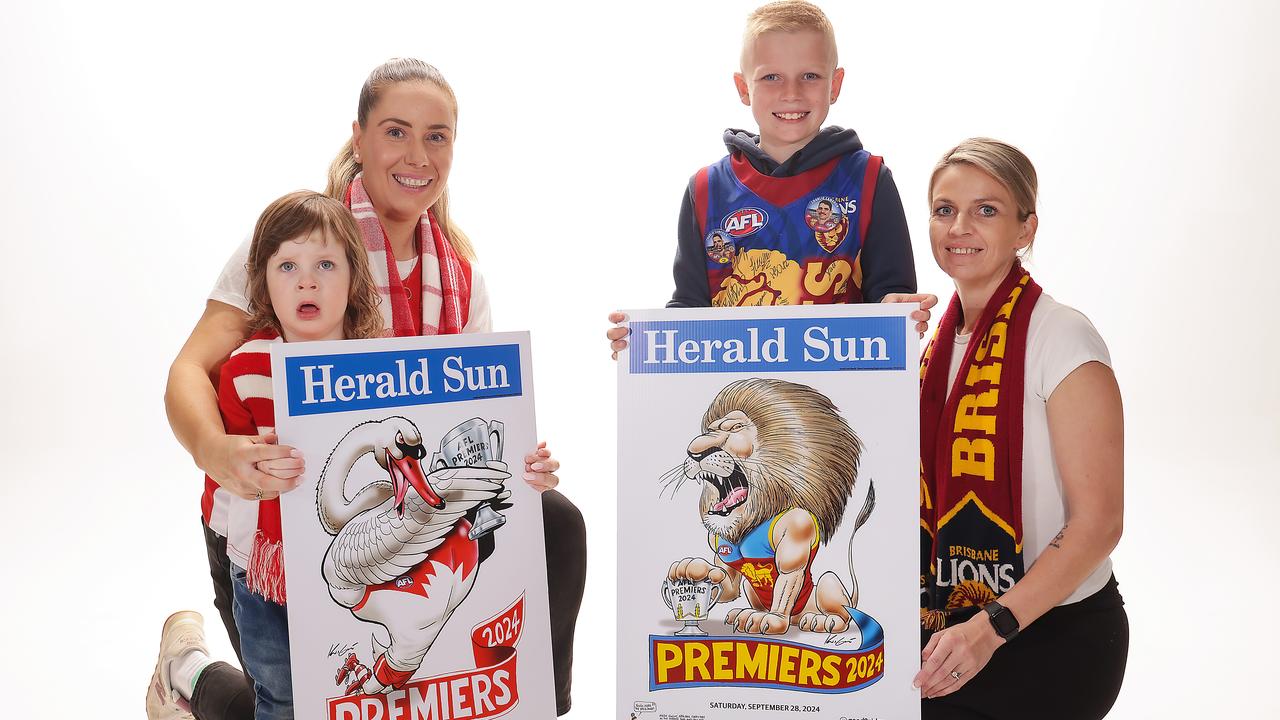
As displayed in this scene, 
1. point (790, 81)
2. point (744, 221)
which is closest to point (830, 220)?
point (744, 221)

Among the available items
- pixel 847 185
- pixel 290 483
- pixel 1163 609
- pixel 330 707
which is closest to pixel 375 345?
pixel 290 483

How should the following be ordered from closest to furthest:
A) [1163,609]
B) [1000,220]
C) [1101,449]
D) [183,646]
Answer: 1. [1101,449]
2. [1000,220]
3. [183,646]
4. [1163,609]

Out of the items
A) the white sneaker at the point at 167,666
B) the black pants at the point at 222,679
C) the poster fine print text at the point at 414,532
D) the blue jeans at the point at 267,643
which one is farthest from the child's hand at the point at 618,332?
the white sneaker at the point at 167,666

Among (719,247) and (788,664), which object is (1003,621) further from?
(719,247)

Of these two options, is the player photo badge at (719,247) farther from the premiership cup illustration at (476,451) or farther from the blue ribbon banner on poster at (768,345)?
the premiership cup illustration at (476,451)

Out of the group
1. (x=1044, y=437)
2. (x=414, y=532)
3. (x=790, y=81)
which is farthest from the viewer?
(x=790, y=81)

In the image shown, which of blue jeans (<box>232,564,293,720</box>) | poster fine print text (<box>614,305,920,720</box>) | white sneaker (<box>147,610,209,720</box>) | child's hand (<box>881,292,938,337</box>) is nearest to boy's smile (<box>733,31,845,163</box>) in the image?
child's hand (<box>881,292,938,337</box>)

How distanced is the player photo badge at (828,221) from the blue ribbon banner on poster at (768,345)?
0.55 metres

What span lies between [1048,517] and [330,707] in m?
1.44

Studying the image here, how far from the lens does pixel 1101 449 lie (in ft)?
6.54

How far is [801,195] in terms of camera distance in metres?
2.39

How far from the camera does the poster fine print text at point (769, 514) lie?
1832mm

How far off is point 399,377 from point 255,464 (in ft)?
0.96

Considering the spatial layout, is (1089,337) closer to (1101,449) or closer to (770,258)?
(1101,449)
